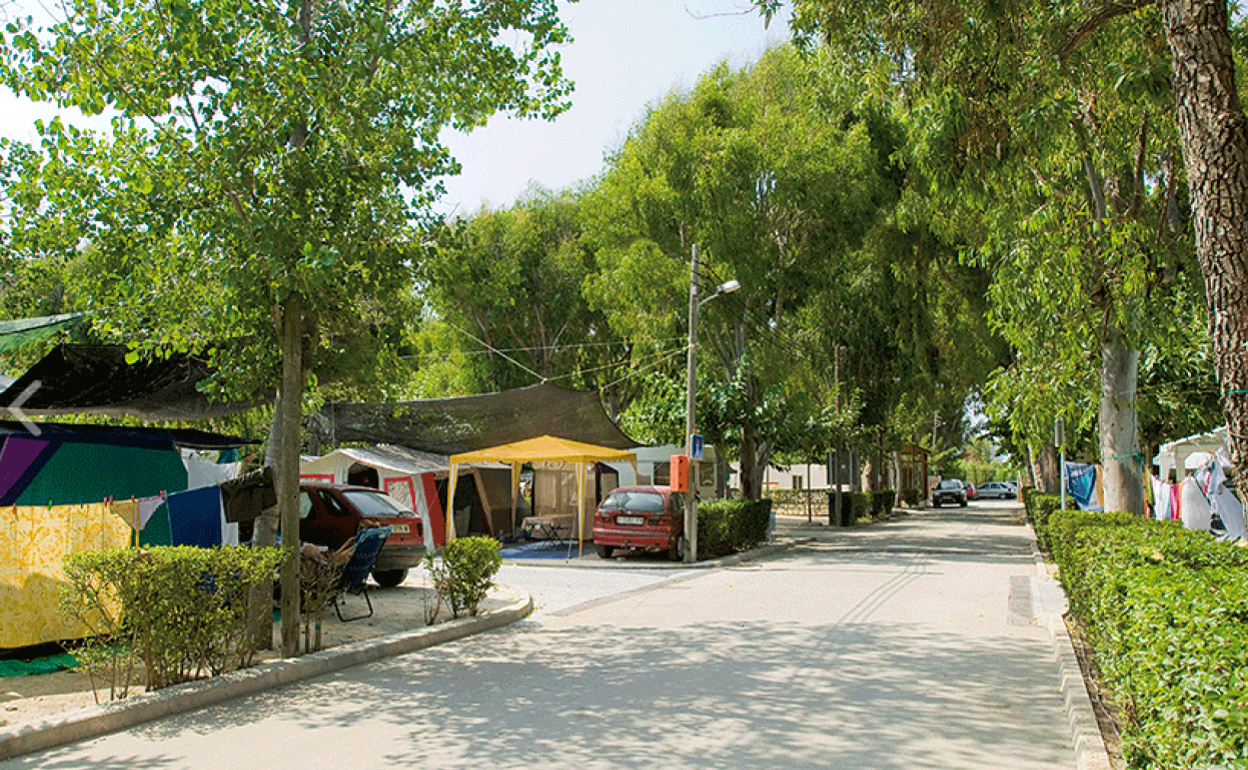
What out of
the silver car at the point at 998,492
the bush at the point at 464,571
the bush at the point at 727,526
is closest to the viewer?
the bush at the point at 464,571

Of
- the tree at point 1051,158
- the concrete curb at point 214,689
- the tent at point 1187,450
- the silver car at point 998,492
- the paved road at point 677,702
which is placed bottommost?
the silver car at point 998,492

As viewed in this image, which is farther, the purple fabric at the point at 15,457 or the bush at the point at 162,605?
the purple fabric at the point at 15,457

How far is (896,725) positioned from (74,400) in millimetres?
7476

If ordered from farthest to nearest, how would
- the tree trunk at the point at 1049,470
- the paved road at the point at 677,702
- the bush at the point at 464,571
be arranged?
the tree trunk at the point at 1049,470 < the bush at the point at 464,571 < the paved road at the point at 677,702

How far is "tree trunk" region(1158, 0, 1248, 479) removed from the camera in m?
5.46

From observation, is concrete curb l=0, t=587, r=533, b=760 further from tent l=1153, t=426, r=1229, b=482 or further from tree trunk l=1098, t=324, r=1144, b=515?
tent l=1153, t=426, r=1229, b=482

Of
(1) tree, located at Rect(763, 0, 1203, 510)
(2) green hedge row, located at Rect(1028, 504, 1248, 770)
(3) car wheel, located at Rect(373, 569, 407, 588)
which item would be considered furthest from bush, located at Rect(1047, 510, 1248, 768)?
(3) car wheel, located at Rect(373, 569, 407, 588)

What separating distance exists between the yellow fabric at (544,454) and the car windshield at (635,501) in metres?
0.76

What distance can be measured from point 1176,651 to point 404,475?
18359 millimetres

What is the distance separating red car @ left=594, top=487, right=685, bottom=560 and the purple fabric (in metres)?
12.3

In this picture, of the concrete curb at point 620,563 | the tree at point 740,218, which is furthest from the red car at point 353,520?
the tree at point 740,218

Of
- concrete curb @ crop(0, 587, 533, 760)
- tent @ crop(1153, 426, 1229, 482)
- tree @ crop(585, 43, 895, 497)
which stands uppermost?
tree @ crop(585, 43, 895, 497)

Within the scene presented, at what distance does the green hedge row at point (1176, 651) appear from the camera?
3211 mm

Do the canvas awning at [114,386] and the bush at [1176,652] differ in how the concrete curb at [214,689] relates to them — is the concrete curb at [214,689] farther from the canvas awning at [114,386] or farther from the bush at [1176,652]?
the bush at [1176,652]
